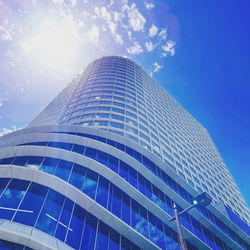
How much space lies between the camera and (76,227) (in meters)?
12.2

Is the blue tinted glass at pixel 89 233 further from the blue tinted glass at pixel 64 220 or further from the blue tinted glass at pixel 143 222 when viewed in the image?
the blue tinted glass at pixel 143 222

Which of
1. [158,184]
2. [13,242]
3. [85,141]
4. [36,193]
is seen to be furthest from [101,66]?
[13,242]

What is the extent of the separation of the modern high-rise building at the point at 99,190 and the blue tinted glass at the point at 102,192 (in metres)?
0.11

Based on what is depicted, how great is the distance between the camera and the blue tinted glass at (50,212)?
10.7 metres

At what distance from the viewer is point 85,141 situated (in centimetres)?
2086

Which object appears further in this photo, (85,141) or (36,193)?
(85,141)

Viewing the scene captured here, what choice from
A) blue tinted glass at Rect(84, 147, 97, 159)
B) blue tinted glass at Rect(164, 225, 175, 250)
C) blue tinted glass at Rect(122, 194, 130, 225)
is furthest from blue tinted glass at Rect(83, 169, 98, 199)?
blue tinted glass at Rect(164, 225, 175, 250)

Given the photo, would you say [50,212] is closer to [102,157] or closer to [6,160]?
[6,160]

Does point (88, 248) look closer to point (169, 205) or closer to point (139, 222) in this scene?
point (139, 222)

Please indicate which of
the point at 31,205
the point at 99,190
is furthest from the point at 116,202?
the point at 31,205

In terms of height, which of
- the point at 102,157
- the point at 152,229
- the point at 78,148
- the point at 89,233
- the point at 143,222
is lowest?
the point at 89,233

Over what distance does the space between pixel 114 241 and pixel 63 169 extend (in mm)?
7335

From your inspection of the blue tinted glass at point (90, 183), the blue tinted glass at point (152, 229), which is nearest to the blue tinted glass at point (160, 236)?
the blue tinted glass at point (152, 229)

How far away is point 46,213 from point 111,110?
76.8 ft
